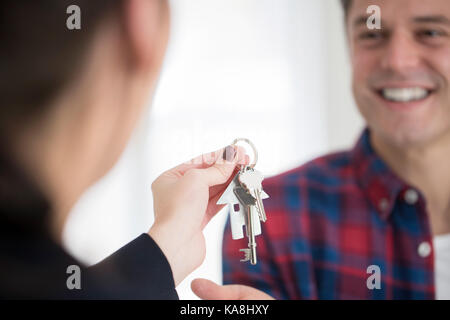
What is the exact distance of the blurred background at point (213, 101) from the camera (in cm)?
60

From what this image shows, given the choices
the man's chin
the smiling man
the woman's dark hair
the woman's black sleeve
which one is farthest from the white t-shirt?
the woman's dark hair

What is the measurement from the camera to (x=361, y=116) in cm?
66

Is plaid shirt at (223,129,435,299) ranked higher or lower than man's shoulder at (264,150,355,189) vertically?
lower

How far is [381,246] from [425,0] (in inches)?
12.2

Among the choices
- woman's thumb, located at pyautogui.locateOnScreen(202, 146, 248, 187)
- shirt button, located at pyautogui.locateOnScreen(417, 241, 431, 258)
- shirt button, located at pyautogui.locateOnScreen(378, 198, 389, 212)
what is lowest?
shirt button, located at pyautogui.locateOnScreen(417, 241, 431, 258)

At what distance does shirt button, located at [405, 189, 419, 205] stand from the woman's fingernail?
0.24 meters

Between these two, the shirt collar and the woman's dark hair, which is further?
the shirt collar

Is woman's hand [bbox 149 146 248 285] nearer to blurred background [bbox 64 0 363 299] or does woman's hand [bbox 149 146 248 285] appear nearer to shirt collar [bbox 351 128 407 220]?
blurred background [bbox 64 0 363 299]

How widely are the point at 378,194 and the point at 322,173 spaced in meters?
0.08

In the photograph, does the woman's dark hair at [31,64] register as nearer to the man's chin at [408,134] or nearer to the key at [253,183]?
the key at [253,183]

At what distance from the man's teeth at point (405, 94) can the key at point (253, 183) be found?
20 centimetres

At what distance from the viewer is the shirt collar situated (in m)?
0.67
